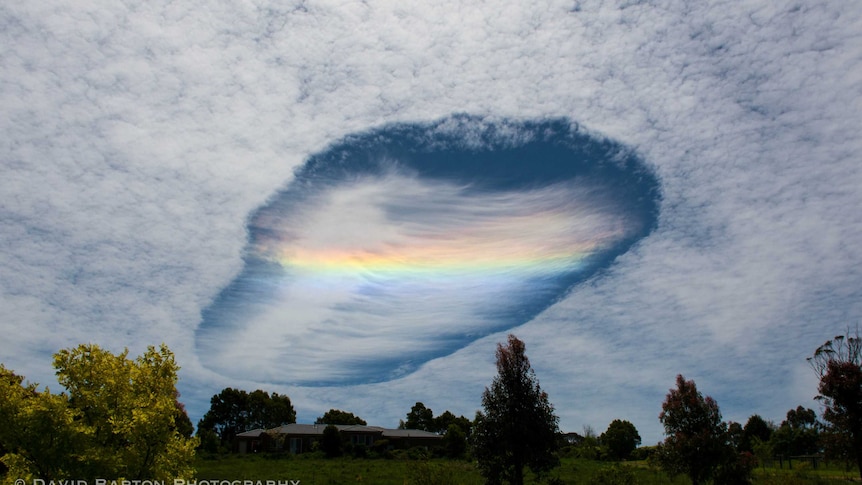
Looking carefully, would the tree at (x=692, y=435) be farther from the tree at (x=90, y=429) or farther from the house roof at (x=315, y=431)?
Answer: the house roof at (x=315, y=431)

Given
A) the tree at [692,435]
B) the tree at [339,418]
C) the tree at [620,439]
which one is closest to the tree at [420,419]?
the tree at [339,418]

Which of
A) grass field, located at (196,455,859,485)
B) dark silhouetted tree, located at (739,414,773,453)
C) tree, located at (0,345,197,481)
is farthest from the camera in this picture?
dark silhouetted tree, located at (739,414,773,453)

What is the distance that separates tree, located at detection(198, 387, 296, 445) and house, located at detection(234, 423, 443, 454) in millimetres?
37753

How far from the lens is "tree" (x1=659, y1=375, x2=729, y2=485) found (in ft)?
103

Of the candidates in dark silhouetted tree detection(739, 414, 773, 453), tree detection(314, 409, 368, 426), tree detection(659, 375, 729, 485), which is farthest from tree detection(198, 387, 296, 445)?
tree detection(659, 375, 729, 485)

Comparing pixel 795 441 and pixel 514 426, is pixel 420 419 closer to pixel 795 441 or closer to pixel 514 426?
pixel 795 441

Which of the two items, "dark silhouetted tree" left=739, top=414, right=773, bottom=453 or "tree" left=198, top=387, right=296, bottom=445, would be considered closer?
"dark silhouetted tree" left=739, top=414, right=773, bottom=453

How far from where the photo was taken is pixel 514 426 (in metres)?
28.8

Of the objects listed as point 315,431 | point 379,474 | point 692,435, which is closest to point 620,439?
point 315,431

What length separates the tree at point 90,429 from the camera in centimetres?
1494

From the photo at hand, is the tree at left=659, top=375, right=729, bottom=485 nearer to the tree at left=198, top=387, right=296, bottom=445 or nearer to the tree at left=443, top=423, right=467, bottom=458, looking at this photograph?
the tree at left=443, top=423, right=467, bottom=458

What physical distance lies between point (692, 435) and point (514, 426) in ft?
36.6

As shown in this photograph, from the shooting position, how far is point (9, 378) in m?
16.8

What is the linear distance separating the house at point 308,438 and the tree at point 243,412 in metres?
37.8
